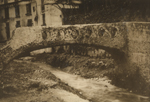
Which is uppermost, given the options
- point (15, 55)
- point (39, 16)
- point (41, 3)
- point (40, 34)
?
point (41, 3)

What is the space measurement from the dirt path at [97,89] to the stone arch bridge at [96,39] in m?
0.42

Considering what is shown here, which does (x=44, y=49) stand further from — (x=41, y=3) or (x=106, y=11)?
(x=106, y=11)

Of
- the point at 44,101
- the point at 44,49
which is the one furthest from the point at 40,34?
the point at 44,101

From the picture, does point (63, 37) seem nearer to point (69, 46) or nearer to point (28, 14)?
point (69, 46)

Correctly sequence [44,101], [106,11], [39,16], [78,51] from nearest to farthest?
[44,101], [39,16], [106,11], [78,51]

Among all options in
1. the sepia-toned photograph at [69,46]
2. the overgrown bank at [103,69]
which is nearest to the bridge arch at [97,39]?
the sepia-toned photograph at [69,46]

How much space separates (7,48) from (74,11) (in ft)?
4.09

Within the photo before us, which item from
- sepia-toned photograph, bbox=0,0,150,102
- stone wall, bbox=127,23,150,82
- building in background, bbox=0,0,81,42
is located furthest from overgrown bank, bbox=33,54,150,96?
building in background, bbox=0,0,81,42

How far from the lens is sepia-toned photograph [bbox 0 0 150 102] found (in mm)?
2477

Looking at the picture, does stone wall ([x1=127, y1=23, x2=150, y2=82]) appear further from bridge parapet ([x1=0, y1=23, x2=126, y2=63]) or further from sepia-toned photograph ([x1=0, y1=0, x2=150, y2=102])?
bridge parapet ([x1=0, y1=23, x2=126, y2=63])

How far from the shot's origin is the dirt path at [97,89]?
92.7 inches

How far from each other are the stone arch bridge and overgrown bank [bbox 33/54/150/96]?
17 centimetres

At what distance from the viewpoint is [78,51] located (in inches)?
121

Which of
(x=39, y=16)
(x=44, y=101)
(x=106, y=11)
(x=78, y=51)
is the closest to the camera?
(x=44, y=101)
